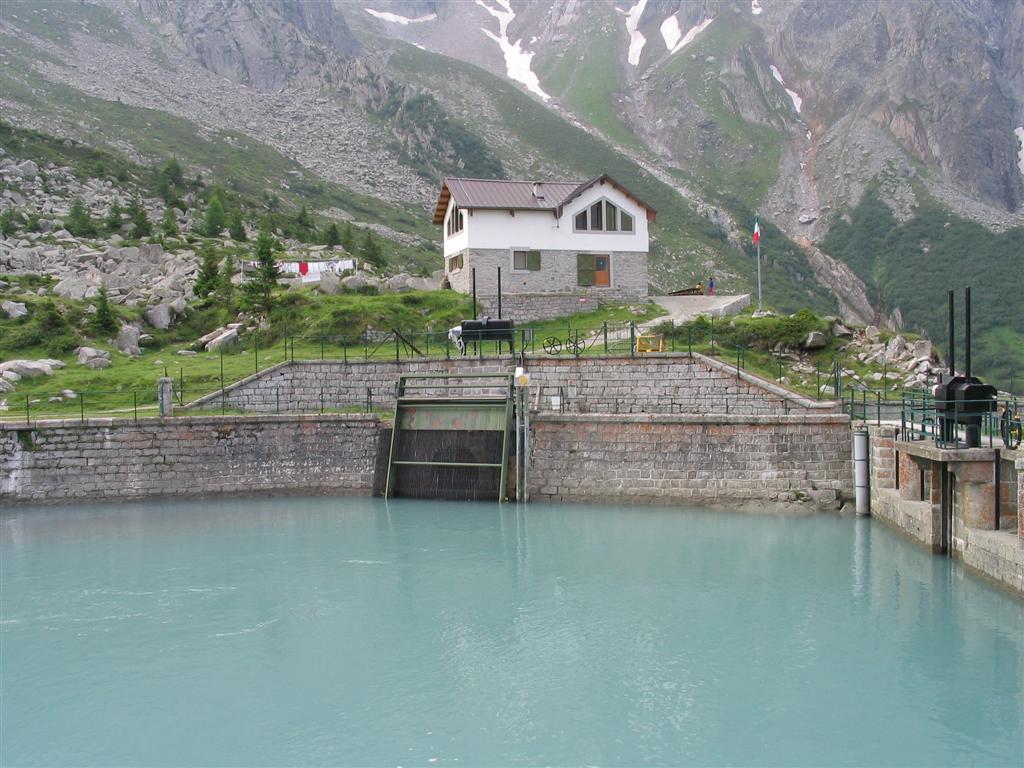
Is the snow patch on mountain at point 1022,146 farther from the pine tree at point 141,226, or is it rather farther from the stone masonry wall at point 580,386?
the stone masonry wall at point 580,386

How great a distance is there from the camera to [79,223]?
A: 51.4m

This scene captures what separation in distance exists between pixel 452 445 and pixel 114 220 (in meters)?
34.9

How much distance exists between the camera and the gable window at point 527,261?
39188 mm

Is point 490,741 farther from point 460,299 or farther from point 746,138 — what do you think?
point 746,138

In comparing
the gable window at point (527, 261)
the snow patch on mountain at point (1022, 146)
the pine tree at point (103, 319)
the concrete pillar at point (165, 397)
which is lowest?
the concrete pillar at point (165, 397)

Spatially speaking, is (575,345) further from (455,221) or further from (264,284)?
(264,284)

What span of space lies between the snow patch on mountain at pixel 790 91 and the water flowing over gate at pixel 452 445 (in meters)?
146

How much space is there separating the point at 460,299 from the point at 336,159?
284ft

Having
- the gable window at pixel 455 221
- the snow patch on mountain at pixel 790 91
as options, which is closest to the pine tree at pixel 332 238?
the gable window at pixel 455 221

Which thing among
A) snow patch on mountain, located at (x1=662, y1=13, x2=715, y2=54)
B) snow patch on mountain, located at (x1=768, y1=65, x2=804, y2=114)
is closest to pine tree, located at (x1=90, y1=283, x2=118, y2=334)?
snow patch on mountain, located at (x1=768, y1=65, x2=804, y2=114)

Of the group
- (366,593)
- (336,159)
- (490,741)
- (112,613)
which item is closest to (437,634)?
(366,593)

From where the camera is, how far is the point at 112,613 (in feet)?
56.6

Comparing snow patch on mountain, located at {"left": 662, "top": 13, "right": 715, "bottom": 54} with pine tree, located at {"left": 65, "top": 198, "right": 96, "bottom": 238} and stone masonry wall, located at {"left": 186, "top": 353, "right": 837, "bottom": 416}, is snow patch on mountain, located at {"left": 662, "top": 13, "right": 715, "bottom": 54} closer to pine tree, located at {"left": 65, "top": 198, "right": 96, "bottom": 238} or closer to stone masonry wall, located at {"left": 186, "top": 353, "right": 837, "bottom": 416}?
pine tree, located at {"left": 65, "top": 198, "right": 96, "bottom": 238}

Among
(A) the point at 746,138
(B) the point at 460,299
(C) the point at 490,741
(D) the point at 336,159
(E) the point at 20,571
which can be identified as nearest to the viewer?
(C) the point at 490,741
